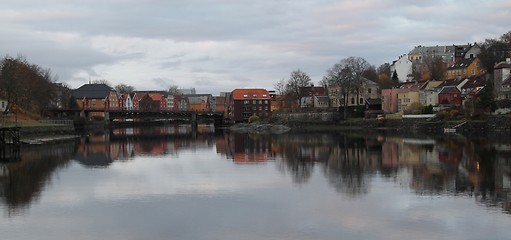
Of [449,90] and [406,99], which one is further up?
[449,90]

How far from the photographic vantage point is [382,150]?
155 ft

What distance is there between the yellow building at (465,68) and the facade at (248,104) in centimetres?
3910

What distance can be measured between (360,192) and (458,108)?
194 ft

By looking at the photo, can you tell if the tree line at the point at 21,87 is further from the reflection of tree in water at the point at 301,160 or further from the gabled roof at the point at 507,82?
the gabled roof at the point at 507,82

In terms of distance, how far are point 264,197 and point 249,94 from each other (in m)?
101

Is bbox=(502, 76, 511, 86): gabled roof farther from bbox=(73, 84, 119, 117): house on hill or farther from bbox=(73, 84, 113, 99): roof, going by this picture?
bbox=(73, 84, 113, 99): roof

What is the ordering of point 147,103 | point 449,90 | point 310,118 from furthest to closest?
point 147,103
point 310,118
point 449,90

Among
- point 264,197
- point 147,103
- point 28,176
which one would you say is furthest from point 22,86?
point 147,103

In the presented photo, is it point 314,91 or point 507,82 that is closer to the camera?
point 507,82

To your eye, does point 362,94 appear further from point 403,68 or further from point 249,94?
point 403,68

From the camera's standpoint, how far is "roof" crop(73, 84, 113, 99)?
495 ft

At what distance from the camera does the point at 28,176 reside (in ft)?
108

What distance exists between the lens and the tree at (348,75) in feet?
320

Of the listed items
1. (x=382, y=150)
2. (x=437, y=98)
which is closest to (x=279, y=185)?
(x=382, y=150)
